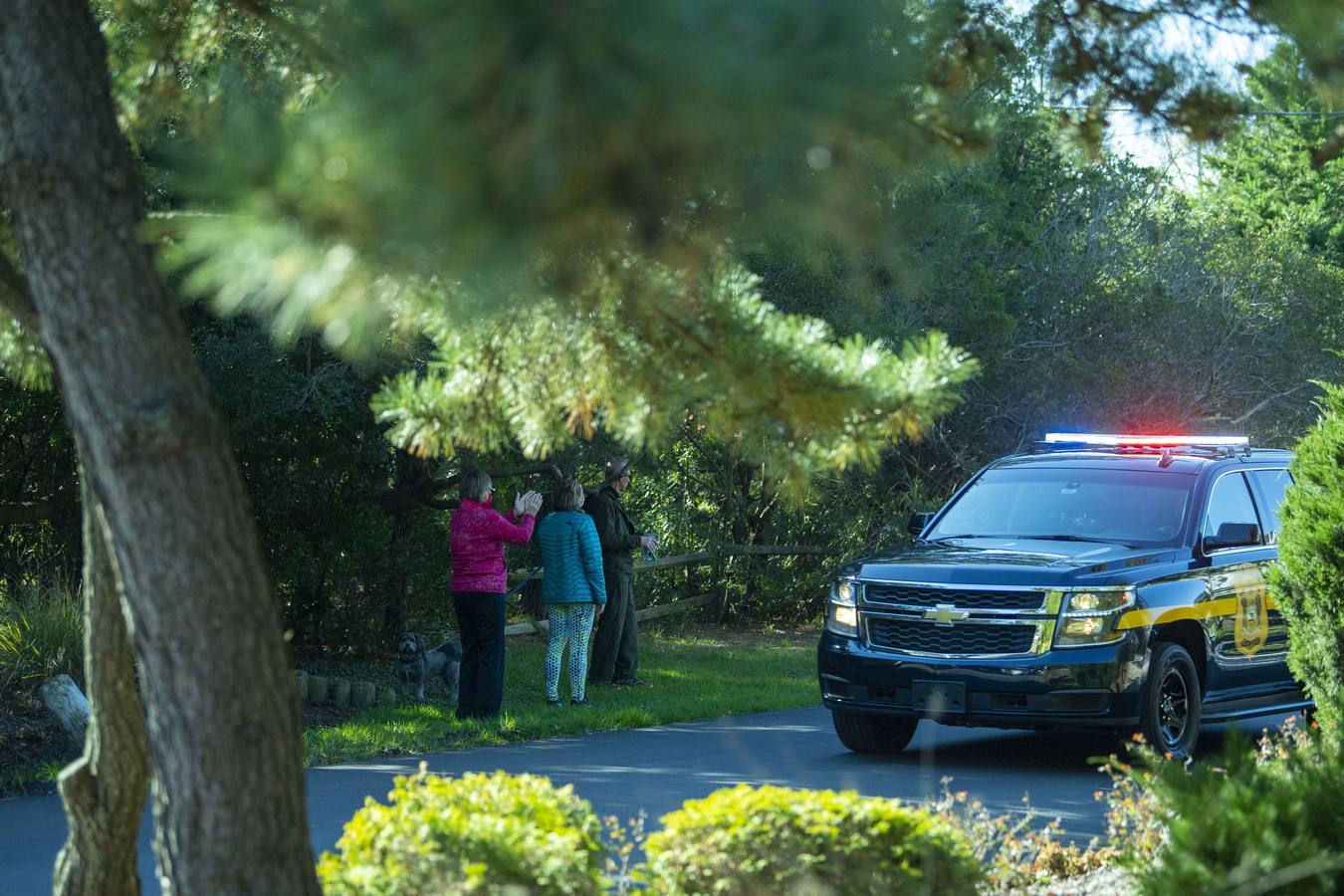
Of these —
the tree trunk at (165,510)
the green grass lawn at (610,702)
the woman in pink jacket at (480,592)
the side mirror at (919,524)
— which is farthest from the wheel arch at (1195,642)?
the tree trunk at (165,510)

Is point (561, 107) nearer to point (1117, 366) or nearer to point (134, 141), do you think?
point (134, 141)

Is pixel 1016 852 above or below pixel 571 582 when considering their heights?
below

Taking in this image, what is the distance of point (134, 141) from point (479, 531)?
23.9ft

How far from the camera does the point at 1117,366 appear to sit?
24.2 m

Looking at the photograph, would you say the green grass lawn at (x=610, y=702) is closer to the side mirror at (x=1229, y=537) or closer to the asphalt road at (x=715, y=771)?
the asphalt road at (x=715, y=771)

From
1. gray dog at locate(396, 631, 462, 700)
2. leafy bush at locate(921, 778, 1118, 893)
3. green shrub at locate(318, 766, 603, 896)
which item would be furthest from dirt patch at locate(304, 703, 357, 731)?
green shrub at locate(318, 766, 603, 896)

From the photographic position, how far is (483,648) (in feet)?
42.5

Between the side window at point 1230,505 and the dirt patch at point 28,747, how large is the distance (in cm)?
767

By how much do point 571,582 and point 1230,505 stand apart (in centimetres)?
541

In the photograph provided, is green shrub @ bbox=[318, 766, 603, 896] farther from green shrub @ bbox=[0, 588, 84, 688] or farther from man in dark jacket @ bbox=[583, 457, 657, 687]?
man in dark jacket @ bbox=[583, 457, 657, 687]

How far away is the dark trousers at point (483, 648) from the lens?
1286 cm

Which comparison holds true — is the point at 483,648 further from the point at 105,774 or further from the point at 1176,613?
the point at 105,774

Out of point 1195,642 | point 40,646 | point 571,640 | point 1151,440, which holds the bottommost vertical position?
point 571,640

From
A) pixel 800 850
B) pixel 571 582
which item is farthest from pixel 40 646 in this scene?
pixel 800 850
